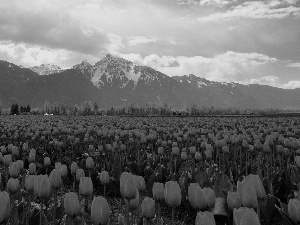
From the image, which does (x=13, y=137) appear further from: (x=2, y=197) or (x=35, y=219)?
(x=2, y=197)

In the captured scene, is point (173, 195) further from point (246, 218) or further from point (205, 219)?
point (246, 218)

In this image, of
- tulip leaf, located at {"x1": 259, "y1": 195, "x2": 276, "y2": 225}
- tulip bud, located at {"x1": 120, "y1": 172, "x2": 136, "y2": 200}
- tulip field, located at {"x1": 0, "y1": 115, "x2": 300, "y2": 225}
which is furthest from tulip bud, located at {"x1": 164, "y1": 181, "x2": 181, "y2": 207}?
tulip leaf, located at {"x1": 259, "y1": 195, "x2": 276, "y2": 225}

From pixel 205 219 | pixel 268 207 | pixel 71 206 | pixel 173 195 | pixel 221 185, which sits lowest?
pixel 268 207

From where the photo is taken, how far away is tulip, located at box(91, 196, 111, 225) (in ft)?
10.3

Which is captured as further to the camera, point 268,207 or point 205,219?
point 268,207

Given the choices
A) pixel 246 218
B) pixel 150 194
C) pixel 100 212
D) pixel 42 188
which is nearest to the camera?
pixel 246 218

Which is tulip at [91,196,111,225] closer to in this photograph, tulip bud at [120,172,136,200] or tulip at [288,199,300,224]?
tulip bud at [120,172,136,200]

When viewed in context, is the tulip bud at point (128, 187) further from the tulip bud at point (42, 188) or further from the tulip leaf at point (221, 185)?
the tulip leaf at point (221, 185)

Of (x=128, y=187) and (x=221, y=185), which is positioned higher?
(x=128, y=187)

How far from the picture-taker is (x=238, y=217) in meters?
2.47

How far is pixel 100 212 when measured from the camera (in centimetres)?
313

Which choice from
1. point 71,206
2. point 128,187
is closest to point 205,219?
point 128,187

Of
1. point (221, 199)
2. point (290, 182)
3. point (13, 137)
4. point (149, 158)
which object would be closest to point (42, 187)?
point (221, 199)

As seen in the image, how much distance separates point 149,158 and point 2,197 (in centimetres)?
627
